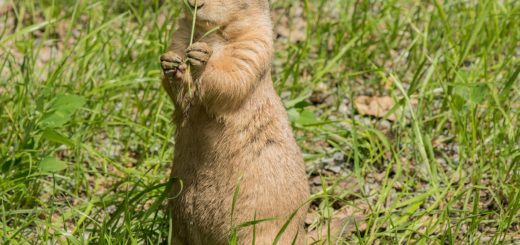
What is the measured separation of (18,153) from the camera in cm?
490

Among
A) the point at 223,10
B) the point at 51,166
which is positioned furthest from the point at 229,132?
the point at 51,166

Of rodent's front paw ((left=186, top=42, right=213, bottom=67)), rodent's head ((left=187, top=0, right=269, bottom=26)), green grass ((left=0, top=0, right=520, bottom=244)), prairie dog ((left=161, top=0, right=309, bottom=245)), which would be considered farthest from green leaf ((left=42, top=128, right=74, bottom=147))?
rodent's head ((left=187, top=0, right=269, bottom=26))

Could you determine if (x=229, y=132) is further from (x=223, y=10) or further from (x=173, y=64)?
(x=223, y=10)

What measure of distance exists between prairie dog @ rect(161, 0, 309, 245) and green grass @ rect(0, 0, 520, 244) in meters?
0.26

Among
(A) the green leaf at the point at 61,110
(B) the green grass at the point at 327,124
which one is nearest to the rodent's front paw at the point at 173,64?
(B) the green grass at the point at 327,124

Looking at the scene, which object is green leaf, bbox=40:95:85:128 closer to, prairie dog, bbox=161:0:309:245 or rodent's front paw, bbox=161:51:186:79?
prairie dog, bbox=161:0:309:245

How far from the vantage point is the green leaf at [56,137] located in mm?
4875

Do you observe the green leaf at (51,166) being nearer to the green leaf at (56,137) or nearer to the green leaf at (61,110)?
the green leaf at (56,137)

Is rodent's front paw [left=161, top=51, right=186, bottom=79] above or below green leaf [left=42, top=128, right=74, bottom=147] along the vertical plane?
above

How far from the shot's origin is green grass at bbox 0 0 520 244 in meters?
4.77

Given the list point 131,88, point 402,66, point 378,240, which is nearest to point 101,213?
point 131,88

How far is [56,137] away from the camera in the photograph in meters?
4.89

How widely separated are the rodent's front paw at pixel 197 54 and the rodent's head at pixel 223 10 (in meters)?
0.11

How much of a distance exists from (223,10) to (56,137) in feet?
4.62
